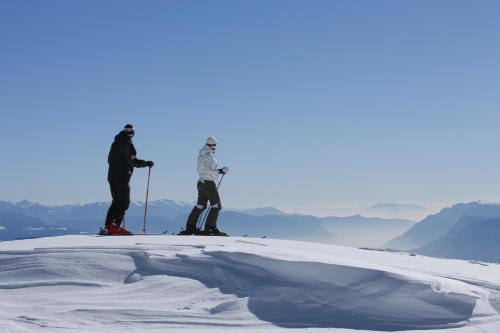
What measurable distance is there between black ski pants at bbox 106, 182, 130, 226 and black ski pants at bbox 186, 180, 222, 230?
2.02 meters

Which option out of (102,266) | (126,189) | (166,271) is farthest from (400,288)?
(126,189)

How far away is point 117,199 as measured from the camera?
13.3m

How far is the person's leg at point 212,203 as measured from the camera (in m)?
14.4

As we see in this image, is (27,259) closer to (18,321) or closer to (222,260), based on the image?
(18,321)

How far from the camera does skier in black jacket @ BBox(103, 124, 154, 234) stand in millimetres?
13277

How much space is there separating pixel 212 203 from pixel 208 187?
480 millimetres

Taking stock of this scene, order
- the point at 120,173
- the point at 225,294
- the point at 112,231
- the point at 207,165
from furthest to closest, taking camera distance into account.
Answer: the point at 207,165 → the point at 120,173 → the point at 112,231 → the point at 225,294

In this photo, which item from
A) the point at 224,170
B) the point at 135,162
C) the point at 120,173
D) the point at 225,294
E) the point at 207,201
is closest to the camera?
the point at 225,294

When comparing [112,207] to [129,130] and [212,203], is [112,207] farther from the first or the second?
[212,203]

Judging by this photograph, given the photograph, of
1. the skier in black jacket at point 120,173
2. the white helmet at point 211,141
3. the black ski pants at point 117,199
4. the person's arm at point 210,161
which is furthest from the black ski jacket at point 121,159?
the white helmet at point 211,141

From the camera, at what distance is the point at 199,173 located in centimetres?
1447

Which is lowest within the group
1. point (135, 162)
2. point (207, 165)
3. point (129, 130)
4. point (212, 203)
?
point (212, 203)

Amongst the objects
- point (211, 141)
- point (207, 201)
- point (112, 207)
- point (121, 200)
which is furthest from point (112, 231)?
point (211, 141)

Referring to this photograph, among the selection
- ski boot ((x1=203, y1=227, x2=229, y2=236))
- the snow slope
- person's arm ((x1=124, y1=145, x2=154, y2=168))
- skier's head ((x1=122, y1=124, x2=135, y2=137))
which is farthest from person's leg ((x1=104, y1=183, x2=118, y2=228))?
the snow slope
